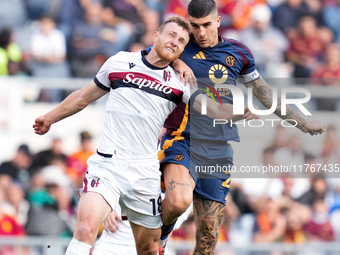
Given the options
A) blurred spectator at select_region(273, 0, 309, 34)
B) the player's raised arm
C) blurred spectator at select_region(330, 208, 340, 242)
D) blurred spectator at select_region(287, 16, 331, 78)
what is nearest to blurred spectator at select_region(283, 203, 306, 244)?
blurred spectator at select_region(330, 208, 340, 242)

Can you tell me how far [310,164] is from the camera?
1308cm

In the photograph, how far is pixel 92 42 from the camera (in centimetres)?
1455

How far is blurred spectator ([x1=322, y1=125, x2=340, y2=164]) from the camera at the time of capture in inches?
529

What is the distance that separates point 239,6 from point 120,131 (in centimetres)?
936

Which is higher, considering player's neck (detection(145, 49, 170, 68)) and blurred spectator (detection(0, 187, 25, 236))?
player's neck (detection(145, 49, 170, 68))

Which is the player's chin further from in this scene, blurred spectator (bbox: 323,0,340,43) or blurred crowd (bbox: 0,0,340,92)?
blurred spectator (bbox: 323,0,340,43)

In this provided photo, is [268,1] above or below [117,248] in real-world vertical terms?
above

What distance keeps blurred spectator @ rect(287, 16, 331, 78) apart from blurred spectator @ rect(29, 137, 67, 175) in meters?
5.70

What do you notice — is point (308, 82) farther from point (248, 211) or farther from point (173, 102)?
point (173, 102)

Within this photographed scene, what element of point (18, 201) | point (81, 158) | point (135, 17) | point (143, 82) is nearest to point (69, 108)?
point (143, 82)

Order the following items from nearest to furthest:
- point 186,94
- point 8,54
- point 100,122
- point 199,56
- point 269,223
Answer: point 186,94 < point 199,56 < point 269,223 < point 100,122 < point 8,54

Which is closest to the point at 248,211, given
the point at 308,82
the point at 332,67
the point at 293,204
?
the point at 293,204

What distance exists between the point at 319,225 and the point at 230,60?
18.2 ft

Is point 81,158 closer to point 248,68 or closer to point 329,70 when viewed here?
point 248,68
